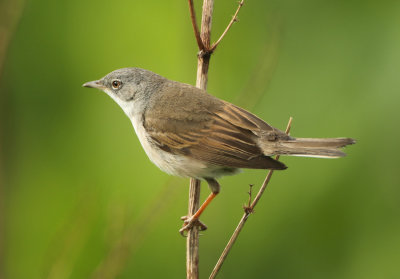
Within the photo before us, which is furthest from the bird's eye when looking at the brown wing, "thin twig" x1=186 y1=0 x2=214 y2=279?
"thin twig" x1=186 y1=0 x2=214 y2=279

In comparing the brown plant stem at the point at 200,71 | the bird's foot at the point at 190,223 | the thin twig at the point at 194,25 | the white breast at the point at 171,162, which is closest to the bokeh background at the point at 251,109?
the bird's foot at the point at 190,223

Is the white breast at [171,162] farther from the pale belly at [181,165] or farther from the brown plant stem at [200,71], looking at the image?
the brown plant stem at [200,71]

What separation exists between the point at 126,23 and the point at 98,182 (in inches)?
58.0

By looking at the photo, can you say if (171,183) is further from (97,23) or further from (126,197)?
(97,23)

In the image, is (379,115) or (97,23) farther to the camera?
(97,23)

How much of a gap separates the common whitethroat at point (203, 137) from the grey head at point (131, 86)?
12cm

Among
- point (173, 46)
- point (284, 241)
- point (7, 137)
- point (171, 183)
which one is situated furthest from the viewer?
point (173, 46)

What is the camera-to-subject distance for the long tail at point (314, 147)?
3.32 m

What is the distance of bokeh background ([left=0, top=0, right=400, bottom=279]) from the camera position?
405cm

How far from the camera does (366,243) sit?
4098 millimetres

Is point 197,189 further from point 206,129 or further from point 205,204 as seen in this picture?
point 206,129

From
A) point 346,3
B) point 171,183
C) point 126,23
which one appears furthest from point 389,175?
point 126,23

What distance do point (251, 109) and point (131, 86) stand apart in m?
1.12

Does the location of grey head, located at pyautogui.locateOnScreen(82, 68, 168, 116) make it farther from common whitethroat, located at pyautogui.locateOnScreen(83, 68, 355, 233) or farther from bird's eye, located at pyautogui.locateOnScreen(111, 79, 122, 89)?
common whitethroat, located at pyautogui.locateOnScreen(83, 68, 355, 233)
